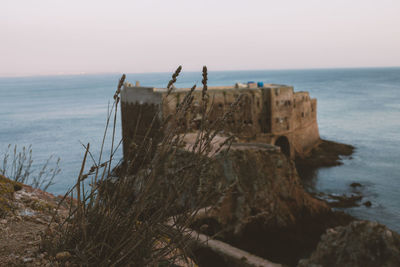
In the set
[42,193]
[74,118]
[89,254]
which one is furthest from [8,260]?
[74,118]

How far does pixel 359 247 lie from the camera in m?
6.40

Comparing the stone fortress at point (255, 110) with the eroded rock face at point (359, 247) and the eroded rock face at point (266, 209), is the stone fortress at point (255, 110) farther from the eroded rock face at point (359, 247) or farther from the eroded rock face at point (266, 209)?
the eroded rock face at point (359, 247)

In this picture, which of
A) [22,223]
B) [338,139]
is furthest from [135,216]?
[338,139]

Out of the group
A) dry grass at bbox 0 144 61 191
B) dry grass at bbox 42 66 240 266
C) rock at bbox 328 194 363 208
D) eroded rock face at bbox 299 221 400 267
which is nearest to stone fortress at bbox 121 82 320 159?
rock at bbox 328 194 363 208

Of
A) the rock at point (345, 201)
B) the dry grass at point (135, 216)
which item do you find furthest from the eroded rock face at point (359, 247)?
the rock at point (345, 201)

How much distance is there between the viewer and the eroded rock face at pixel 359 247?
6.15 meters

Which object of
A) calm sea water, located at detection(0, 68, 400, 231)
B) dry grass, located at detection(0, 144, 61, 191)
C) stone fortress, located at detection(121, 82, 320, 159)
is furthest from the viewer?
calm sea water, located at detection(0, 68, 400, 231)

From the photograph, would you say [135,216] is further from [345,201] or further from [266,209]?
[345,201]

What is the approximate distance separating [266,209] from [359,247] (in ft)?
16.9

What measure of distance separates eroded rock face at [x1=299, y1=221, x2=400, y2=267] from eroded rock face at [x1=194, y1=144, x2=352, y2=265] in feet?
11.2

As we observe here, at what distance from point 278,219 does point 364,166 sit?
1673 centimetres

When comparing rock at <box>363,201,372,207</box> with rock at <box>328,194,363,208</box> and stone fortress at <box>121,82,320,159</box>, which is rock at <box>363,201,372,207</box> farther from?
stone fortress at <box>121,82,320,159</box>

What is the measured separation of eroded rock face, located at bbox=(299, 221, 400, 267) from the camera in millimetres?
6152

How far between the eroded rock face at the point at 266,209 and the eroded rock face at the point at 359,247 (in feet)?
11.2
